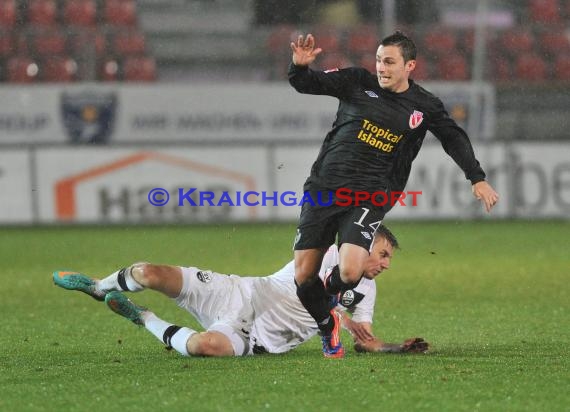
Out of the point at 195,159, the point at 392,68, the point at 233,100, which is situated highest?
the point at 392,68

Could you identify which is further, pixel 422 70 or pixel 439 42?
pixel 422 70

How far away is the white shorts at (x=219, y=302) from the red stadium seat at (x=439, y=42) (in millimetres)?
12847

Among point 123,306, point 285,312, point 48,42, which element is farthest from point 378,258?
point 48,42

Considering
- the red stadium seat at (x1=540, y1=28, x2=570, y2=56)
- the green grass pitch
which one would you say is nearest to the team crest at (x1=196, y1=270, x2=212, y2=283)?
the green grass pitch

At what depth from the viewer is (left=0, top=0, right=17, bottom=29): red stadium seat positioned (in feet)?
63.1

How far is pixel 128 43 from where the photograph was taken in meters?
19.5

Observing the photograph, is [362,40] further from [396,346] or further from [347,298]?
[396,346]

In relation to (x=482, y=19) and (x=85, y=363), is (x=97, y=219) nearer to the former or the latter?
(x=482, y=19)

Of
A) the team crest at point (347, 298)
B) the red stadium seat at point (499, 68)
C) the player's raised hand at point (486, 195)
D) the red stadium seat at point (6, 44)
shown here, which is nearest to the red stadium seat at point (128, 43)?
the red stadium seat at point (6, 44)

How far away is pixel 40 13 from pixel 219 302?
558 inches

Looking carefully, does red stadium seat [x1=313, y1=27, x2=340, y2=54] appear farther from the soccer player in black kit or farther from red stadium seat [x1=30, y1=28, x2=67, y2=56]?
the soccer player in black kit

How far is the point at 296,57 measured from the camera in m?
6.85

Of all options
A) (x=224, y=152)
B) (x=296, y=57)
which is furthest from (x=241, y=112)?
(x=296, y=57)

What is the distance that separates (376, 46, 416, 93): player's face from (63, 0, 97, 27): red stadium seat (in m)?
13.9
